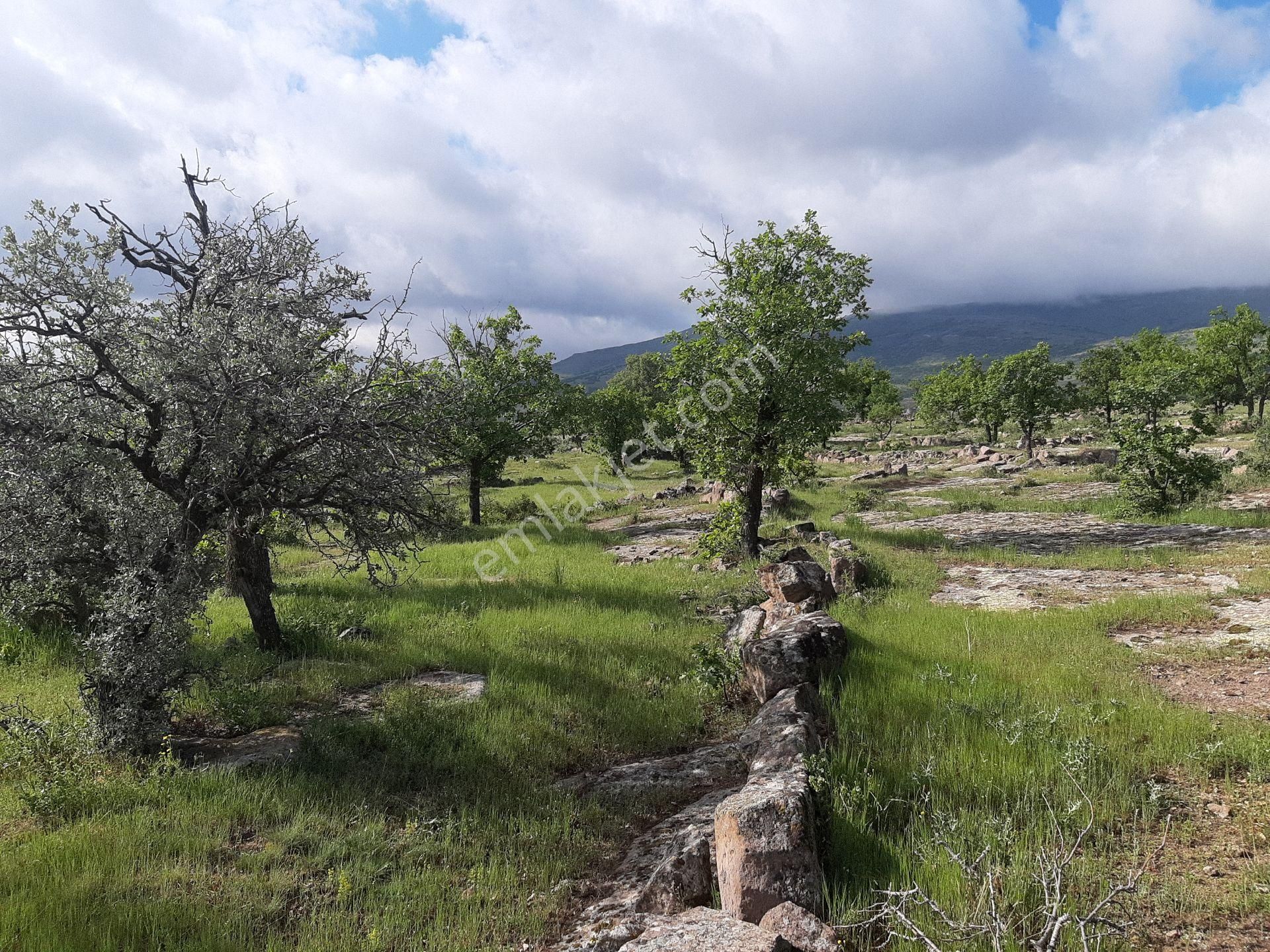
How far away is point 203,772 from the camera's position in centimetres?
695

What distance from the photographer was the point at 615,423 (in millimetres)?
66250

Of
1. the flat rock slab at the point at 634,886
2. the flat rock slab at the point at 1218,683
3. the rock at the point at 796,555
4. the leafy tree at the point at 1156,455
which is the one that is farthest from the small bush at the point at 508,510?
the flat rock slab at the point at 1218,683

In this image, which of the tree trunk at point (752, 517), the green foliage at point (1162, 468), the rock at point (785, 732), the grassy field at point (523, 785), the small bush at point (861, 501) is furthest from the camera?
the small bush at point (861, 501)

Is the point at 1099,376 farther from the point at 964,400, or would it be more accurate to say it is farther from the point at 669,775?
the point at 669,775

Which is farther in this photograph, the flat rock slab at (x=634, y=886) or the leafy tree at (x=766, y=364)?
the leafy tree at (x=766, y=364)

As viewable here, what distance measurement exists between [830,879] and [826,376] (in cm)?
1628

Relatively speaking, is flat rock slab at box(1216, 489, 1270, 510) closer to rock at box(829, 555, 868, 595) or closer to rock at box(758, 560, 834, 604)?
rock at box(829, 555, 868, 595)

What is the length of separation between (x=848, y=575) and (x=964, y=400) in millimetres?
66286

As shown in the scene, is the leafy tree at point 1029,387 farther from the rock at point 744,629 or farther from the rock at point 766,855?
the rock at point 766,855

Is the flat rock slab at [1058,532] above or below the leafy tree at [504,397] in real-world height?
below

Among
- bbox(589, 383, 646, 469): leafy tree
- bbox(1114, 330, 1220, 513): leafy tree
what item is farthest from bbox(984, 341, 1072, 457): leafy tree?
bbox(589, 383, 646, 469): leafy tree

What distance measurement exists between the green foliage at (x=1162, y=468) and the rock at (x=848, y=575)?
553 inches

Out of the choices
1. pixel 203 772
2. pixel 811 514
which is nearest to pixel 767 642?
pixel 203 772

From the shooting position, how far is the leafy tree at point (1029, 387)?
48.7 meters
